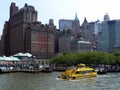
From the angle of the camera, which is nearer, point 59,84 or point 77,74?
point 59,84

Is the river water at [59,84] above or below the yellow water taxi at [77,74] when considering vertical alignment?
below

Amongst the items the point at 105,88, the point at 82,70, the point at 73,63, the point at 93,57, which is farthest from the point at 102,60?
the point at 105,88

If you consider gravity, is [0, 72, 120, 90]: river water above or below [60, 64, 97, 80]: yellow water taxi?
below

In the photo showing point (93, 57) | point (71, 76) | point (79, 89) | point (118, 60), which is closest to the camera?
point (79, 89)

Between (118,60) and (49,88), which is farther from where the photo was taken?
(118,60)

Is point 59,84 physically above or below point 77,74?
below

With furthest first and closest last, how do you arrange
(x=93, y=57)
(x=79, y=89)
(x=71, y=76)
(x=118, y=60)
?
(x=118, y=60), (x=93, y=57), (x=71, y=76), (x=79, y=89)

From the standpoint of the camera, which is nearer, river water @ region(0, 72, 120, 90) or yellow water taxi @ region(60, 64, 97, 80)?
river water @ region(0, 72, 120, 90)

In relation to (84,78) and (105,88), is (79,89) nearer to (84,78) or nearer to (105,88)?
(105,88)

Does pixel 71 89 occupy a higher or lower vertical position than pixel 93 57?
lower

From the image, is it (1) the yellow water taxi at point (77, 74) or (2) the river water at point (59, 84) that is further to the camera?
(1) the yellow water taxi at point (77, 74)

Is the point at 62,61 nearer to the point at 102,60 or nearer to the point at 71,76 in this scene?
the point at 102,60

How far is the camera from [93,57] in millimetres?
169625

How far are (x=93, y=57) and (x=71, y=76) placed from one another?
76162 mm
